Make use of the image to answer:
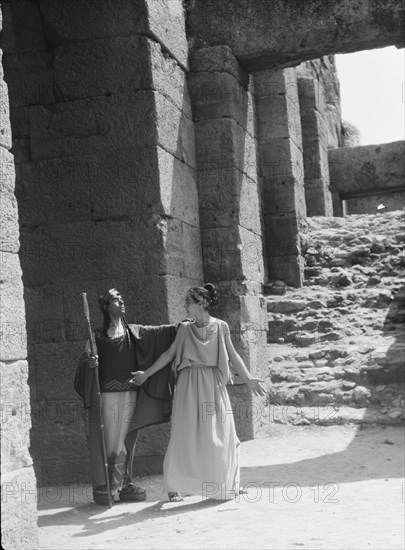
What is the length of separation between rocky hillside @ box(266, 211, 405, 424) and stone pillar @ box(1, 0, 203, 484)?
243 cm

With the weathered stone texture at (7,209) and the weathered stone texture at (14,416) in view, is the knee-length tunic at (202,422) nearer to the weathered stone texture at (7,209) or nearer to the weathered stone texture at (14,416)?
the weathered stone texture at (14,416)

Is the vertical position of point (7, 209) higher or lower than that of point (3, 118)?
lower

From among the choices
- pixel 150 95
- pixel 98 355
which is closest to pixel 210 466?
pixel 98 355

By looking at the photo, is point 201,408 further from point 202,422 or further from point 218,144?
point 218,144

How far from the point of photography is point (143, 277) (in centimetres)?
799

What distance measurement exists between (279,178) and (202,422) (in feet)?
25.5

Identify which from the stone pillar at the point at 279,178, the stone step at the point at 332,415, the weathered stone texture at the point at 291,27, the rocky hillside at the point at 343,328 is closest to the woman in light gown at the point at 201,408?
the stone step at the point at 332,415

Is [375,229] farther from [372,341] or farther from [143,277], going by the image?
[143,277]

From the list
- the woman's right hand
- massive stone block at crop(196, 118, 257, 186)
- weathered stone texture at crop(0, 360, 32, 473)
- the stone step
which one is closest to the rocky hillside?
the stone step

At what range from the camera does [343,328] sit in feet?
36.4

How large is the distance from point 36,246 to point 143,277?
1.18 m

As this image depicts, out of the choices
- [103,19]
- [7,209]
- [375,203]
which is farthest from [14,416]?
[375,203]

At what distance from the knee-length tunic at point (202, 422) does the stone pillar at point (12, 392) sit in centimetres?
254

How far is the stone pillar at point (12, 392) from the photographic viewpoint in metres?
3.80
